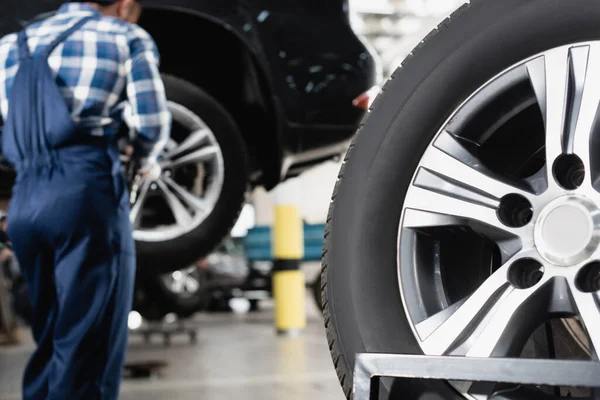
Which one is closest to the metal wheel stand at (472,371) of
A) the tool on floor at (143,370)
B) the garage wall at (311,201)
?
the tool on floor at (143,370)

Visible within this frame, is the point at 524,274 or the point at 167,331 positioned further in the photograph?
the point at 167,331

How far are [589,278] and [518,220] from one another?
15 cm

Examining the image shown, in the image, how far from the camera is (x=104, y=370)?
2.25m

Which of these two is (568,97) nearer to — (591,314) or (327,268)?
(591,314)

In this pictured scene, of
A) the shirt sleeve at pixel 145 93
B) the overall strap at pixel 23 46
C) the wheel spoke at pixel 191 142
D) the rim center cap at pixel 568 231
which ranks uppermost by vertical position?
the overall strap at pixel 23 46

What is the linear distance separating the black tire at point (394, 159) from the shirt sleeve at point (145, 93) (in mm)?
1114

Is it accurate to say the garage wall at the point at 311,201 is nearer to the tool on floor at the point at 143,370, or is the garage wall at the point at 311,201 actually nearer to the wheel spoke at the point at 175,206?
the tool on floor at the point at 143,370

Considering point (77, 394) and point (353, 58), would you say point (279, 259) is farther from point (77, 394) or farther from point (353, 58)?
point (77, 394)

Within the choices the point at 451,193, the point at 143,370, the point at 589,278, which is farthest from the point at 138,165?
the point at 143,370

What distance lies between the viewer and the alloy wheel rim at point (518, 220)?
1.08 metres

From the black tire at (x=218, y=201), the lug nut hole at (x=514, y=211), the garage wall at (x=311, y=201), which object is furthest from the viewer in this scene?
the garage wall at (x=311, y=201)

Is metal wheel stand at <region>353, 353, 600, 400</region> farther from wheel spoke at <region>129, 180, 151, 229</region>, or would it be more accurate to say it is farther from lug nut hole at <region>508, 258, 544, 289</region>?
wheel spoke at <region>129, 180, 151, 229</region>

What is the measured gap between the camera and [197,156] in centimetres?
322

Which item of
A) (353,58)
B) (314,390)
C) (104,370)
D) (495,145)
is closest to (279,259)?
(314,390)
